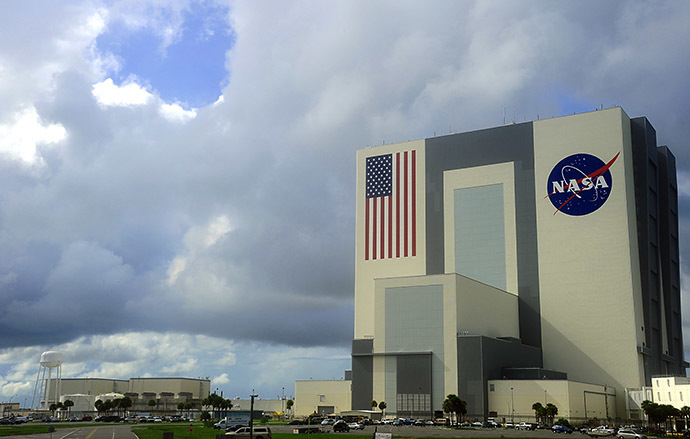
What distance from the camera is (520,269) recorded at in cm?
12531

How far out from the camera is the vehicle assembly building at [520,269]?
10969cm

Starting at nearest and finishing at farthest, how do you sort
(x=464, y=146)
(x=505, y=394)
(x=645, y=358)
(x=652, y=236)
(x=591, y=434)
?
(x=591, y=434)
(x=505, y=394)
(x=645, y=358)
(x=652, y=236)
(x=464, y=146)

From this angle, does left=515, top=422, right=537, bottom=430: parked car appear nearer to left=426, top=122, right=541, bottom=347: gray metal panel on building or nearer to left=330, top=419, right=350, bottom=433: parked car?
left=330, top=419, right=350, bottom=433: parked car

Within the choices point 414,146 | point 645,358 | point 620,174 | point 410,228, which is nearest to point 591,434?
point 645,358

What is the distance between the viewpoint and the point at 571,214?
396ft

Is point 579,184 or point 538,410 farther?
point 579,184

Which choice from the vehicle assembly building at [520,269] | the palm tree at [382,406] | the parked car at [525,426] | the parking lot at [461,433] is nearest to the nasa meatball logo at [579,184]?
the vehicle assembly building at [520,269]

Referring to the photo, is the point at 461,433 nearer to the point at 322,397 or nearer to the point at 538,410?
the point at 538,410

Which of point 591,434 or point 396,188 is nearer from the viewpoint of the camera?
point 591,434

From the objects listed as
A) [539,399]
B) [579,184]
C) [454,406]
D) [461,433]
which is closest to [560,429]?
[539,399]

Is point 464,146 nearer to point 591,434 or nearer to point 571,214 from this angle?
point 571,214

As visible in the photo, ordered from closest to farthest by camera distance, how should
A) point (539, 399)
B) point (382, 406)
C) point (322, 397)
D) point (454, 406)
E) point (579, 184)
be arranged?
1. point (454, 406)
2. point (539, 399)
3. point (382, 406)
4. point (579, 184)
5. point (322, 397)

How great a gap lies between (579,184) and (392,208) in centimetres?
3534

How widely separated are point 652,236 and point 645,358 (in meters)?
22.6
